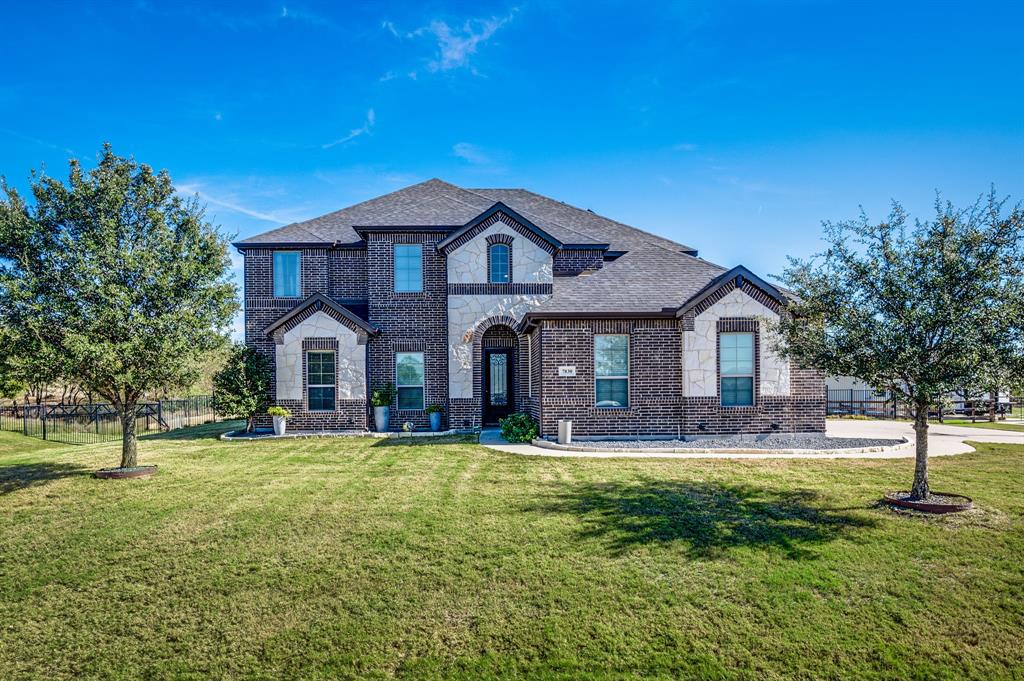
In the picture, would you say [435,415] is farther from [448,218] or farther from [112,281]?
[112,281]

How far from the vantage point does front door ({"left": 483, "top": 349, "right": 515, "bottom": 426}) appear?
63.1ft

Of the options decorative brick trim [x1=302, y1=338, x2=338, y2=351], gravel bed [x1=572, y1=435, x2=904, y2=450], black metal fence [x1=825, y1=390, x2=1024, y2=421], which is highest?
decorative brick trim [x1=302, y1=338, x2=338, y2=351]

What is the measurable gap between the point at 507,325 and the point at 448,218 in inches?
172

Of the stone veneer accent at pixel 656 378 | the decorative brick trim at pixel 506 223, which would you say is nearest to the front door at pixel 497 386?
the decorative brick trim at pixel 506 223

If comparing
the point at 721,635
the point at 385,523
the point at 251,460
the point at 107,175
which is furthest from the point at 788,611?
the point at 107,175

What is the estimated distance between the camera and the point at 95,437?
64.7 ft

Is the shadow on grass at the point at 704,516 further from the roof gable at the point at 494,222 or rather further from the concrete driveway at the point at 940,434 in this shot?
the roof gable at the point at 494,222

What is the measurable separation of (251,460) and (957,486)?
14.0m

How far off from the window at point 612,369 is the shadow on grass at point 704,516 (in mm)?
5553

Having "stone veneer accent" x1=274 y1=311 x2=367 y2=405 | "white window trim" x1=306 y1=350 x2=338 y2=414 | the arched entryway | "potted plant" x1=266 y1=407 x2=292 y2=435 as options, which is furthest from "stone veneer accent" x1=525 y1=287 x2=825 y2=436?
"potted plant" x1=266 y1=407 x2=292 y2=435

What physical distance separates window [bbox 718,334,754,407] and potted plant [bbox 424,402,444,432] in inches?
343

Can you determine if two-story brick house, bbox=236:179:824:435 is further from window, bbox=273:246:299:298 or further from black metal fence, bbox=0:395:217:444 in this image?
black metal fence, bbox=0:395:217:444

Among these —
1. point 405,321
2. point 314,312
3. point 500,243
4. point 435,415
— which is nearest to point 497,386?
point 435,415

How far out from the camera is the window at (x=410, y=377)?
1859 centimetres
